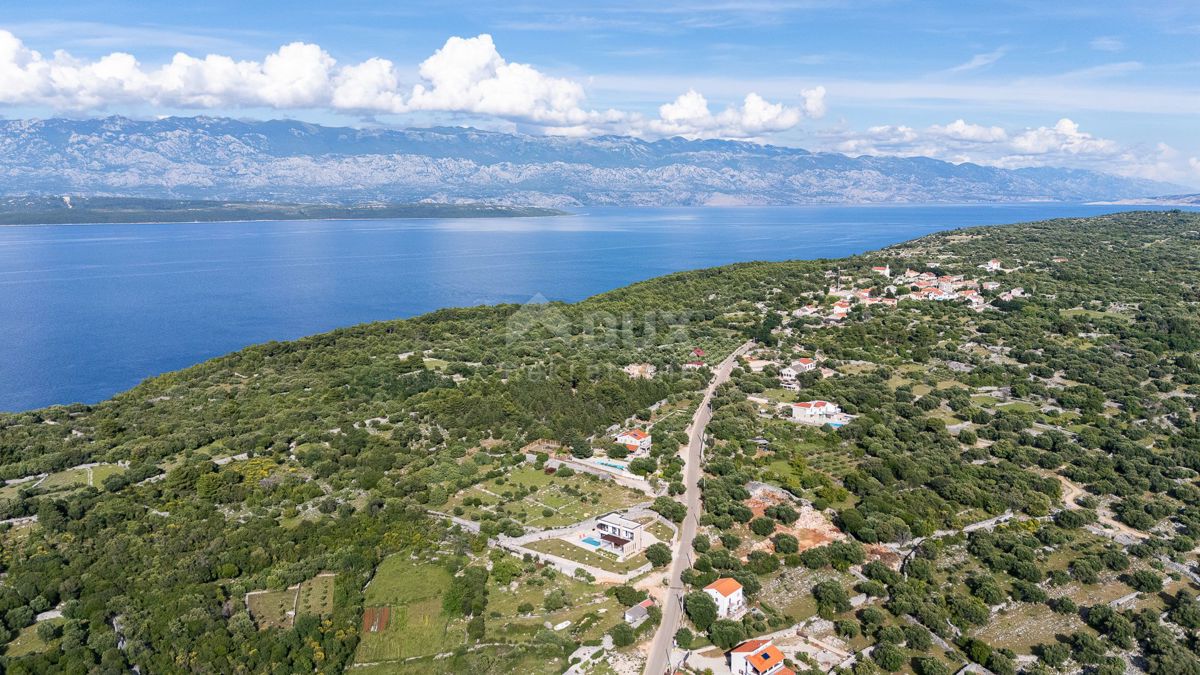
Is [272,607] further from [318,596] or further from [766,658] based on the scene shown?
[766,658]

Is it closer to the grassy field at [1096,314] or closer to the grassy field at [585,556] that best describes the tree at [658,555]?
the grassy field at [585,556]

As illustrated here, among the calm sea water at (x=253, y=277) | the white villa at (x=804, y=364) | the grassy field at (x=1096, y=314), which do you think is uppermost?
the grassy field at (x=1096, y=314)

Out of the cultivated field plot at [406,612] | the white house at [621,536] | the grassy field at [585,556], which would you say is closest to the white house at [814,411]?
the white house at [621,536]

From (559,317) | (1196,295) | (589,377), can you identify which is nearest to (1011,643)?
(589,377)

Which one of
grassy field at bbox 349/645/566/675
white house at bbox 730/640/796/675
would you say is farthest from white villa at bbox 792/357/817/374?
grassy field at bbox 349/645/566/675

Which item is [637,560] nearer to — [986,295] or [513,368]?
[513,368]

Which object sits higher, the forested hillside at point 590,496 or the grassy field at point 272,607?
the forested hillside at point 590,496

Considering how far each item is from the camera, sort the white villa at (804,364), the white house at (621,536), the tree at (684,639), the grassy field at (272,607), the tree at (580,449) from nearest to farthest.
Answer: the tree at (684,639)
the grassy field at (272,607)
the white house at (621,536)
the tree at (580,449)
the white villa at (804,364)
